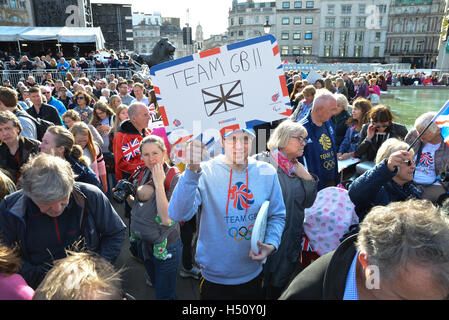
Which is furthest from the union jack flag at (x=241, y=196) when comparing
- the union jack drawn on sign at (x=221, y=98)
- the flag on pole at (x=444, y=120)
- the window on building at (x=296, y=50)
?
the window on building at (x=296, y=50)

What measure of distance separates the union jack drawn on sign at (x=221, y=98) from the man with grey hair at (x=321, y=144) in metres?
1.46

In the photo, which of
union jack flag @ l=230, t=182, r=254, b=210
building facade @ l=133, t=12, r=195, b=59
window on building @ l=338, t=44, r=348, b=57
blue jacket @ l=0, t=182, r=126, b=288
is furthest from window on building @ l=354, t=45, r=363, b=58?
blue jacket @ l=0, t=182, r=126, b=288

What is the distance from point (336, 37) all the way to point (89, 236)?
76.2 m

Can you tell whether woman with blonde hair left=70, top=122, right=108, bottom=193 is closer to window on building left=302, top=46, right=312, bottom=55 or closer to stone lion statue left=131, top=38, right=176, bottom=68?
stone lion statue left=131, top=38, right=176, bottom=68

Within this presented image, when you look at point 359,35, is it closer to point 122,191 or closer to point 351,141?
point 351,141

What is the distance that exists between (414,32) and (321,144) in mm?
81632

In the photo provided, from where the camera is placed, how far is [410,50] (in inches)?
2650

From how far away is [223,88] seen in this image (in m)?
1.98

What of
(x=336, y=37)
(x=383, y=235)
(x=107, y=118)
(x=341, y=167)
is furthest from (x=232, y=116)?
(x=336, y=37)

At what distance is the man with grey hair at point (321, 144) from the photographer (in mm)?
3238

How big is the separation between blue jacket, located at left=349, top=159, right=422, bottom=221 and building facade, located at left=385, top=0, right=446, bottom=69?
258 ft

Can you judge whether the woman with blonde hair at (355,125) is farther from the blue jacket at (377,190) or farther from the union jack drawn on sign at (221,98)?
the union jack drawn on sign at (221,98)

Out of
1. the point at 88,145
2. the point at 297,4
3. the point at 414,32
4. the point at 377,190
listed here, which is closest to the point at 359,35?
the point at 414,32

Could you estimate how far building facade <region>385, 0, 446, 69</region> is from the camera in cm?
6488
